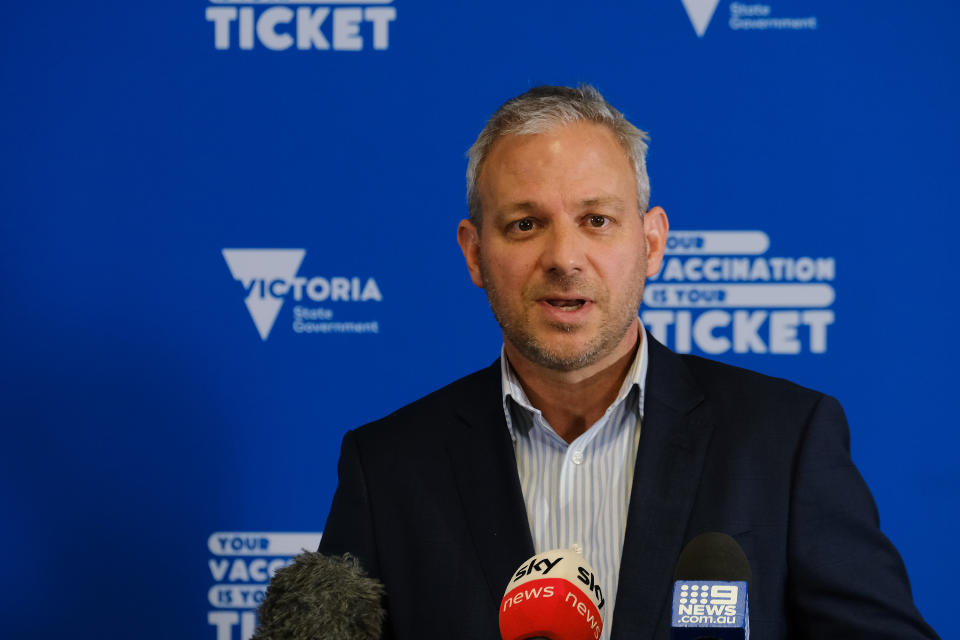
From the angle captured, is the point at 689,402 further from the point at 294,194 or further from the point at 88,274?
the point at 88,274

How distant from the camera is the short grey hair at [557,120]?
174cm

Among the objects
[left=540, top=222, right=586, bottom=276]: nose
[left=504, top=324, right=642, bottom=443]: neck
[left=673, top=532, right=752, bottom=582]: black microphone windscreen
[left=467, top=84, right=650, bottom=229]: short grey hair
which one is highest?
[left=467, top=84, right=650, bottom=229]: short grey hair

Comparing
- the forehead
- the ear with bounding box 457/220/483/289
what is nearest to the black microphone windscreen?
the forehead

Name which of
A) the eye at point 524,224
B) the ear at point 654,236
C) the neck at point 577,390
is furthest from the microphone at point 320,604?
the ear at point 654,236

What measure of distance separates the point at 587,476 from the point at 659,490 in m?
0.14

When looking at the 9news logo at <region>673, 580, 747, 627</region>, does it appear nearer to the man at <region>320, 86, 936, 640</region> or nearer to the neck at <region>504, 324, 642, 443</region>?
the man at <region>320, 86, 936, 640</region>

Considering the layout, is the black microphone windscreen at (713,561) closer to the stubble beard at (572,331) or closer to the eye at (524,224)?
the stubble beard at (572,331)

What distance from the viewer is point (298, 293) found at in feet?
8.16

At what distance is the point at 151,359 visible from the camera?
2.51 meters

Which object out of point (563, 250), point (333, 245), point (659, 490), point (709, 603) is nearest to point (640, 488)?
point (659, 490)

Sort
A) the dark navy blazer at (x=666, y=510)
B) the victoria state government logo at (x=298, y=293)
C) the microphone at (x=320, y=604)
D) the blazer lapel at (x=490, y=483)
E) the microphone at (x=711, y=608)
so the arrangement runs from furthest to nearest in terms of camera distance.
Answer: the victoria state government logo at (x=298, y=293), the blazer lapel at (x=490, y=483), the dark navy blazer at (x=666, y=510), the microphone at (x=320, y=604), the microphone at (x=711, y=608)

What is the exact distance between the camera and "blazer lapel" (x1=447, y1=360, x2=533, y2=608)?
1.66m

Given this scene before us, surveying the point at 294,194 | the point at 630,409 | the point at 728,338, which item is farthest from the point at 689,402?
the point at 294,194

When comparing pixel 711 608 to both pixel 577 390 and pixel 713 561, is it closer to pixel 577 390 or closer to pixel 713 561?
pixel 713 561
